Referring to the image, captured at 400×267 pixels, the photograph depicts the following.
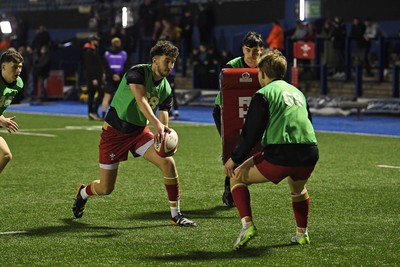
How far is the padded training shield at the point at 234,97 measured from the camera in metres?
11.1

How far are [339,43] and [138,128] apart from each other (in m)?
20.3

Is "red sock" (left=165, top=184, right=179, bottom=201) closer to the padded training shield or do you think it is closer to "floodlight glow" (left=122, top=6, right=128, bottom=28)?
the padded training shield

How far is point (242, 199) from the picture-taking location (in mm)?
9094

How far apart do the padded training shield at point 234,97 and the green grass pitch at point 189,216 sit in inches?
39.1

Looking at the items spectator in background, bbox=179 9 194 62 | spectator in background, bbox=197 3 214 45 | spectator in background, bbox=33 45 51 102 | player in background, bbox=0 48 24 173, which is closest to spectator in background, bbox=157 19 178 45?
spectator in background, bbox=179 9 194 62

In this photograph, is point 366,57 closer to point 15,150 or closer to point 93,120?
point 93,120

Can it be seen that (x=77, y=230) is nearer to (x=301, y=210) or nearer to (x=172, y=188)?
(x=172, y=188)

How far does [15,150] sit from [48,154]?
935 millimetres

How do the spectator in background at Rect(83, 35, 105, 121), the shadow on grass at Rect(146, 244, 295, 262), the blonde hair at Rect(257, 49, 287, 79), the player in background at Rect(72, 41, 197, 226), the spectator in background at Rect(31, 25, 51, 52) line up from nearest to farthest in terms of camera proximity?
the shadow on grass at Rect(146, 244, 295, 262) < the blonde hair at Rect(257, 49, 287, 79) < the player in background at Rect(72, 41, 197, 226) < the spectator in background at Rect(83, 35, 105, 121) < the spectator in background at Rect(31, 25, 51, 52)

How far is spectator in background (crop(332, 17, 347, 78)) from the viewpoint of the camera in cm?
3036

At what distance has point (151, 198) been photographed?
41.4ft

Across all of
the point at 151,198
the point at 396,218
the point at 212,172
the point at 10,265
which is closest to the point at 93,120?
the point at 212,172

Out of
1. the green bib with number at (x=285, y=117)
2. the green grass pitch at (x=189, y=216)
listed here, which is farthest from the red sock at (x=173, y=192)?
the green bib with number at (x=285, y=117)

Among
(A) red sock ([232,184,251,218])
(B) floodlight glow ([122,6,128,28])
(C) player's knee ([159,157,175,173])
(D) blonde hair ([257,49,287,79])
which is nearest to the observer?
(D) blonde hair ([257,49,287,79])
